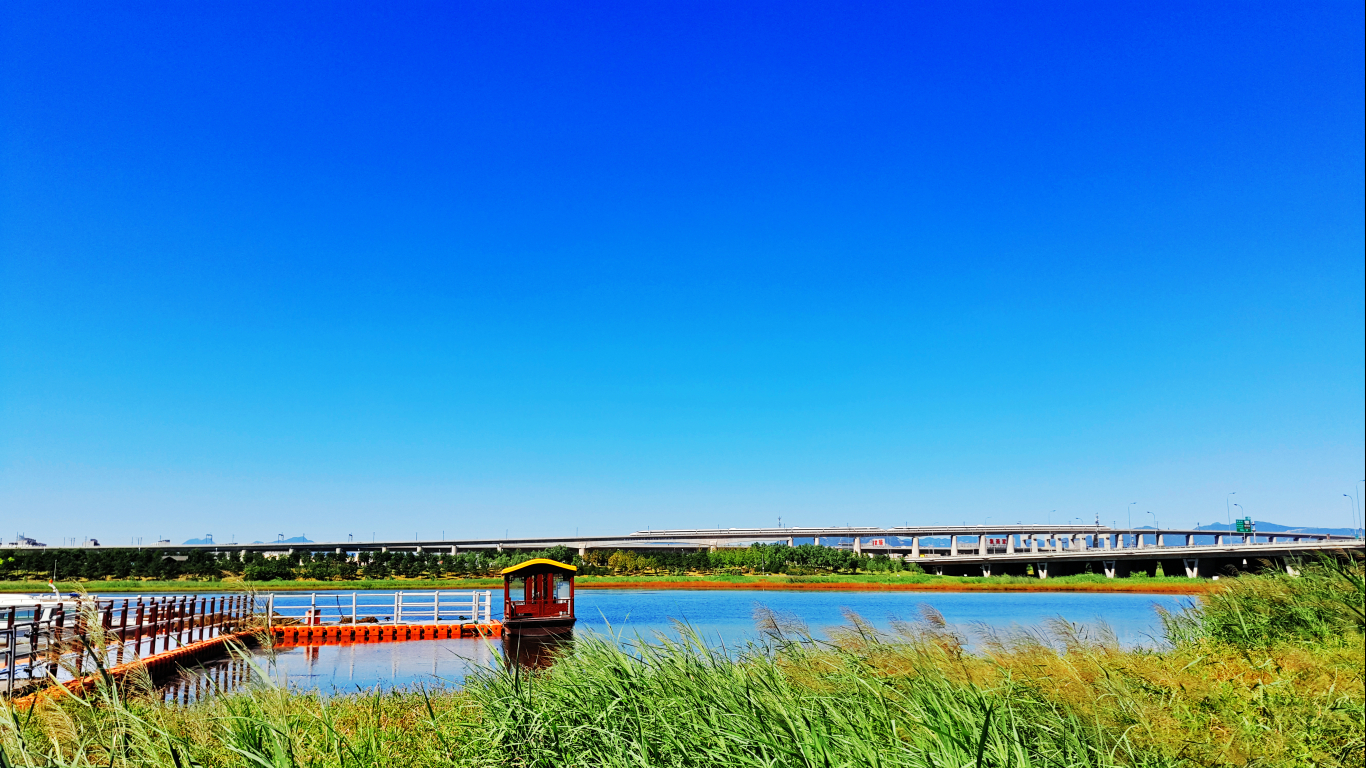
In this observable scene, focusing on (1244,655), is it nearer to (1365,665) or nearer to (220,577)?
(1365,665)

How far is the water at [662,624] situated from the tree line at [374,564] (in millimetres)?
18431

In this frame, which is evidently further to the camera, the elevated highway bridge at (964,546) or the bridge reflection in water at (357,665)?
the elevated highway bridge at (964,546)

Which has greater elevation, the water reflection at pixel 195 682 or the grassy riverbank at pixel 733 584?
the water reflection at pixel 195 682

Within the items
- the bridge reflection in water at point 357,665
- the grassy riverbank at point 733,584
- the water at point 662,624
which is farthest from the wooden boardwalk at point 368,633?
the grassy riverbank at point 733,584

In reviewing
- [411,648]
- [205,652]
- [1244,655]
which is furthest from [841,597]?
[1244,655]

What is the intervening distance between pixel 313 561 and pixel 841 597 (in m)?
49.1

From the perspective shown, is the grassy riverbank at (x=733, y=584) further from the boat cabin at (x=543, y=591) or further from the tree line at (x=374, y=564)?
the boat cabin at (x=543, y=591)

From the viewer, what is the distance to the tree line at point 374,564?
226ft

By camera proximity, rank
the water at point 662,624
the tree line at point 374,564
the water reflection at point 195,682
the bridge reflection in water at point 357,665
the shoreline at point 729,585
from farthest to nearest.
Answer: the tree line at point 374,564 → the shoreline at point 729,585 → the bridge reflection in water at point 357,665 → the water reflection at point 195,682 → the water at point 662,624

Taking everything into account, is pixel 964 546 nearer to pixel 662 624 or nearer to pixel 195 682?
pixel 662 624

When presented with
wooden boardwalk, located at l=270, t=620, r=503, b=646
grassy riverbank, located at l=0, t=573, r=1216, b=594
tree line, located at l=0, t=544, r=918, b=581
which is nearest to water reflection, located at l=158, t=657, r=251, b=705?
wooden boardwalk, located at l=270, t=620, r=503, b=646

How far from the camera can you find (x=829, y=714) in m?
6.54

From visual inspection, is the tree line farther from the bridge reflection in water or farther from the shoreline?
the bridge reflection in water

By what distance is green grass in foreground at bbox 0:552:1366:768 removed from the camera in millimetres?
5699
